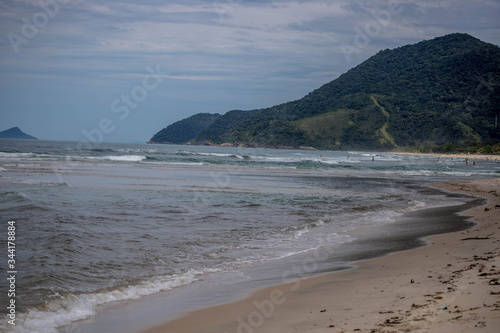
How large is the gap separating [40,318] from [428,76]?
554 ft

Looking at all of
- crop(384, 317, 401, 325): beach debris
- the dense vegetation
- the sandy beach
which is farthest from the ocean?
the dense vegetation

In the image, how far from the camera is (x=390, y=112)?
5782 inches

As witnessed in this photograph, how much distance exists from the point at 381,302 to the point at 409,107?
496 ft

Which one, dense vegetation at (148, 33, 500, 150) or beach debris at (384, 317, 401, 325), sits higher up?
dense vegetation at (148, 33, 500, 150)

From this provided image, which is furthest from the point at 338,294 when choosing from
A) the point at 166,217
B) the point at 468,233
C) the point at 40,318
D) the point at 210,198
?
the point at 210,198

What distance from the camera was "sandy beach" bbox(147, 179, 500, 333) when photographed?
3668mm

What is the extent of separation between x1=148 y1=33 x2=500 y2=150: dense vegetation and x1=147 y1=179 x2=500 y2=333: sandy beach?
120 meters

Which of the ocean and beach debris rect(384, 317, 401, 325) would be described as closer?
beach debris rect(384, 317, 401, 325)

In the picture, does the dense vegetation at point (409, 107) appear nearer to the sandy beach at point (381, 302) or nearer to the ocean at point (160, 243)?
the ocean at point (160, 243)

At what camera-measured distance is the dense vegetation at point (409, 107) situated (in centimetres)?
13212

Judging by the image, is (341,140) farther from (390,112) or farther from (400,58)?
(400,58)

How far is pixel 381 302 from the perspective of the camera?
14.8ft

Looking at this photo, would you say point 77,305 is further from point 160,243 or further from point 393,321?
point 393,321

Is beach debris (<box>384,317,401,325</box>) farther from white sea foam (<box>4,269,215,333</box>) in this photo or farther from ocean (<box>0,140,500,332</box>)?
white sea foam (<box>4,269,215,333</box>)
